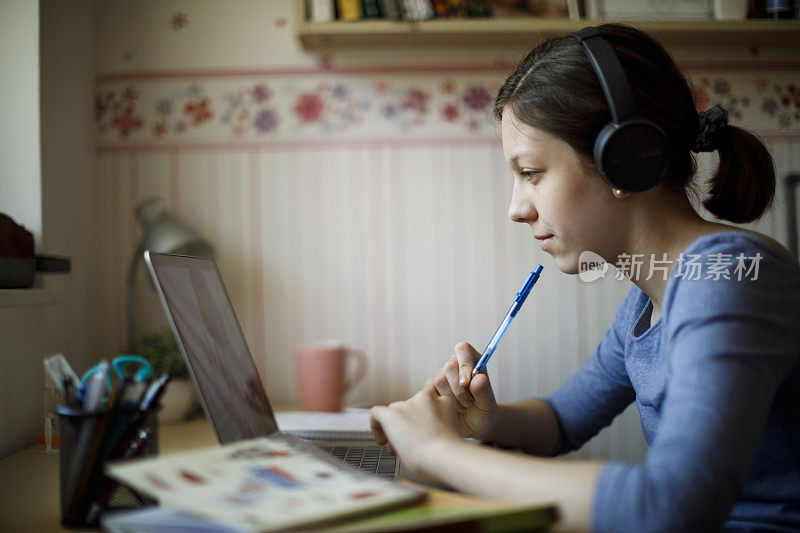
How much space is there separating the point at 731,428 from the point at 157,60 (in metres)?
1.46

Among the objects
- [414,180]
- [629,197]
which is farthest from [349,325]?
→ [629,197]

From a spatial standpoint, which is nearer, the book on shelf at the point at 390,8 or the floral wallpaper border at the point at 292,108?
the book on shelf at the point at 390,8

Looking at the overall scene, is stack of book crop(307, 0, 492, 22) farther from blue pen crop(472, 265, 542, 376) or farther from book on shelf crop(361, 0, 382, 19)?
blue pen crop(472, 265, 542, 376)

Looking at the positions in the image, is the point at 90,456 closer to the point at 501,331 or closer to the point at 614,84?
the point at 501,331

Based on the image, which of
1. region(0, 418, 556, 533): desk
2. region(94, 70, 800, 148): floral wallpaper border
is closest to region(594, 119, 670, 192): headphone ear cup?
region(0, 418, 556, 533): desk

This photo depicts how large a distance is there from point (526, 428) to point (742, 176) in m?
0.47

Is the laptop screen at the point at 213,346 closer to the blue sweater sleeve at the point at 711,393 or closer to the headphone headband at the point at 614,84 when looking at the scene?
the blue sweater sleeve at the point at 711,393

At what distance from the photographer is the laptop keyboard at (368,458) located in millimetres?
844

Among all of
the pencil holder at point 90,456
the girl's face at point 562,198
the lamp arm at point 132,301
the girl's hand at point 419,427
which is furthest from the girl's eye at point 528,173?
Answer: the lamp arm at point 132,301

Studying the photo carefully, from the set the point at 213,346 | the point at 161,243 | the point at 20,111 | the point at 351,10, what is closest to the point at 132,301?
the point at 161,243

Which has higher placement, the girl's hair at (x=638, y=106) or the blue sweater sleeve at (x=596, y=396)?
the girl's hair at (x=638, y=106)

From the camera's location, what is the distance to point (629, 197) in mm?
821

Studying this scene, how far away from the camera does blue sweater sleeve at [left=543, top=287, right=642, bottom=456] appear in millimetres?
1009

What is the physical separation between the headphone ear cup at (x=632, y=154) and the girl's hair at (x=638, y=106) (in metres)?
0.05
